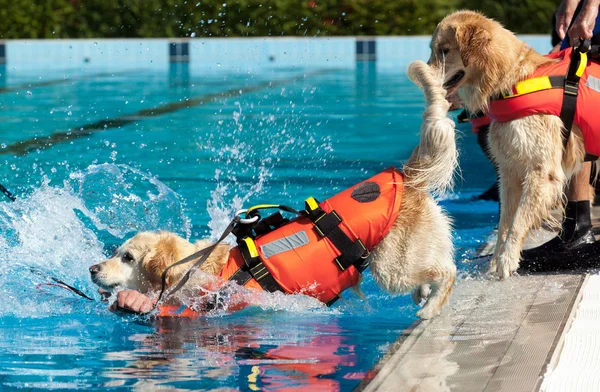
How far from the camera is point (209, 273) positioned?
408cm

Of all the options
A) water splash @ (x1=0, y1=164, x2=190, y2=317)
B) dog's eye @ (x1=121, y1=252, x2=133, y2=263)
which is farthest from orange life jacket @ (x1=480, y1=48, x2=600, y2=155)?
water splash @ (x1=0, y1=164, x2=190, y2=317)

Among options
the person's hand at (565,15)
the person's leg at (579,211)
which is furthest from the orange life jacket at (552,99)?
the person's hand at (565,15)

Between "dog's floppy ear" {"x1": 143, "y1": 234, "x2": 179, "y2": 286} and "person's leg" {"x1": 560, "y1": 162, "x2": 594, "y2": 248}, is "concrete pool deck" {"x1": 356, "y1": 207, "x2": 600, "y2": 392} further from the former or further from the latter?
"dog's floppy ear" {"x1": 143, "y1": 234, "x2": 179, "y2": 286}

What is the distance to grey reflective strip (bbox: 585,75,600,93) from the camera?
15.3 feet

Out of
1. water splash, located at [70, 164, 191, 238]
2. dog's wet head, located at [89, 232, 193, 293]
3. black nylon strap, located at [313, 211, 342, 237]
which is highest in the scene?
black nylon strap, located at [313, 211, 342, 237]

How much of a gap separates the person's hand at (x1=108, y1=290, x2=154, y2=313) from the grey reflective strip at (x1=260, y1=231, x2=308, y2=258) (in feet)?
1.94

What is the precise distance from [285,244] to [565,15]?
2.53 meters

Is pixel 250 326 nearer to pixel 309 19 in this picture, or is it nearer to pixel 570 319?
pixel 570 319

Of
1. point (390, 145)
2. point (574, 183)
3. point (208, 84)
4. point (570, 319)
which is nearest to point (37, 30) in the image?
point (208, 84)

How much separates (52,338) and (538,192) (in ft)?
8.48

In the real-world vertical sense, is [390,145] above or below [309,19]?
below

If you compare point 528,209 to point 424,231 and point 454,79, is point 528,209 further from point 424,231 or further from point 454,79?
point 424,231

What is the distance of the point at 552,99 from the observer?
460 centimetres

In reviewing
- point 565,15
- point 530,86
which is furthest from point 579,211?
point 565,15
